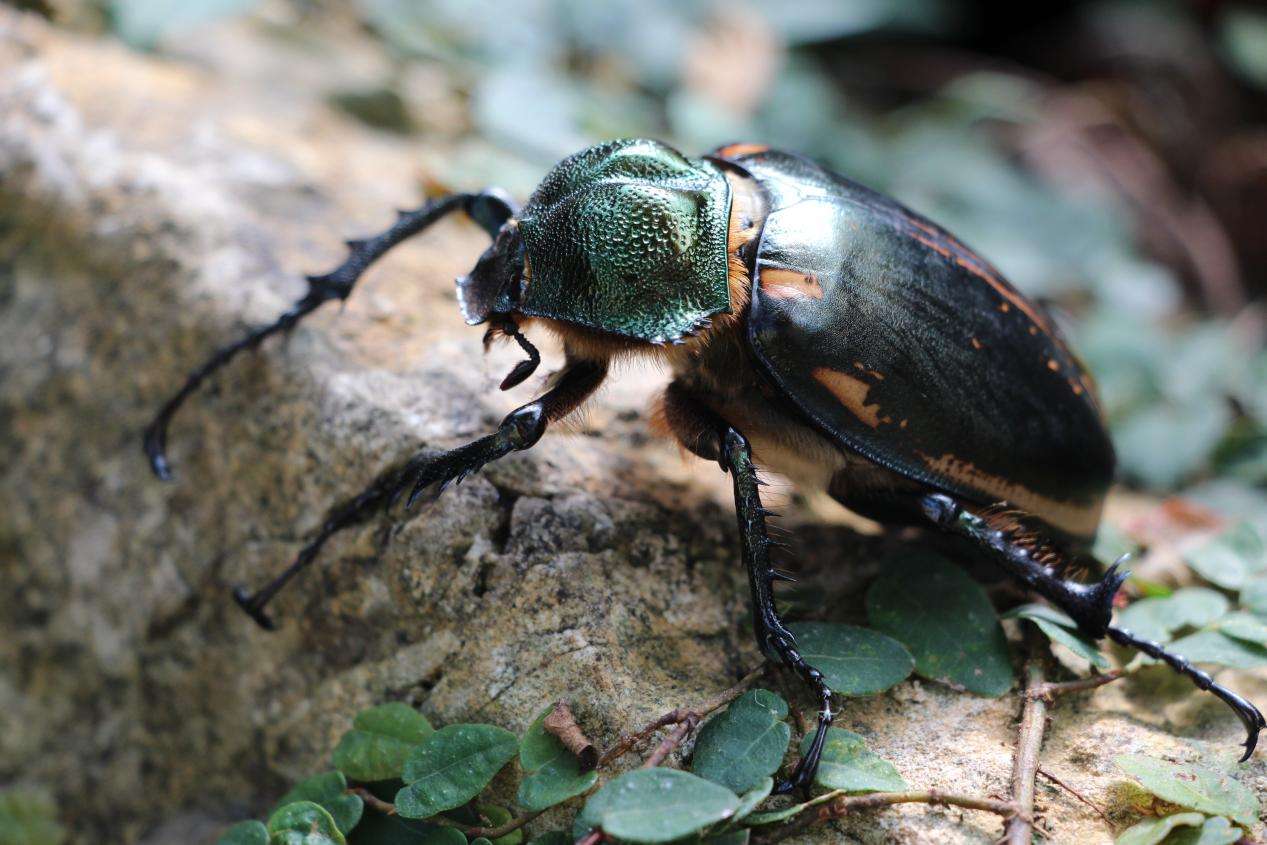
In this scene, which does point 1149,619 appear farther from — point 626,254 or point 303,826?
point 303,826

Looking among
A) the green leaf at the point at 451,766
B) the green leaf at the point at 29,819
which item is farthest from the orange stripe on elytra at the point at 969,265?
the green leaf at the point at 29,819

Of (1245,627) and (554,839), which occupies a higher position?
(1245,627)

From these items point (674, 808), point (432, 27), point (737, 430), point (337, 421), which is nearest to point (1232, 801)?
point (674, 808)

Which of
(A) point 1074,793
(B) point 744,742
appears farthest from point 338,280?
(A) point 1074,793

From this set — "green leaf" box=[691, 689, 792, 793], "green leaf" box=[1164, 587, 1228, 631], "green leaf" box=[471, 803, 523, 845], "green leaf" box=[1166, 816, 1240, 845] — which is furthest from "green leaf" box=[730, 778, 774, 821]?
"green leaf" box=[1164, 587, 1228, 631]

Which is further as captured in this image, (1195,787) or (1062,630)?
(1062,630)

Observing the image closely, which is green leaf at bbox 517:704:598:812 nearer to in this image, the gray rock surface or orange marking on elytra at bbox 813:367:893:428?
the gray rock surface

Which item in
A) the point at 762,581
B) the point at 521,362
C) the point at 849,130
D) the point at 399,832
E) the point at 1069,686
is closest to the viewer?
the point at 399,832

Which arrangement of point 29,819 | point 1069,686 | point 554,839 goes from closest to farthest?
point 554,839 < point 1069,686 < point 29,819
